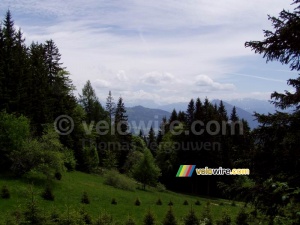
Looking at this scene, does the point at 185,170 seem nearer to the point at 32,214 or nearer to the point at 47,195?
the point at 47,195

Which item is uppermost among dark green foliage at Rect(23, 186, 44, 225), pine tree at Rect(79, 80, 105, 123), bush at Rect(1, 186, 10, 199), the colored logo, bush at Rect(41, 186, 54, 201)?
pine tree at Rect(79, 80, 105, 123)

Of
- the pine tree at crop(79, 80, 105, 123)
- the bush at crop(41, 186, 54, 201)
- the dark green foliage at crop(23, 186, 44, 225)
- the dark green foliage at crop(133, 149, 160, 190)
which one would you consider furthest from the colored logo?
the dark green foliage at crop(23, 186, 44, 225)

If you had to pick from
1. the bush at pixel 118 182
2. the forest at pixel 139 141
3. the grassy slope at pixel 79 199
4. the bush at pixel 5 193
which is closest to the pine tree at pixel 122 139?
the forest at pixel 139 141

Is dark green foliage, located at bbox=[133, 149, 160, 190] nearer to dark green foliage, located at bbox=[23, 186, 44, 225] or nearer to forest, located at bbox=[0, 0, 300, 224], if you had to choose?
forest, located at bbox=[0, 0, 300, 224]

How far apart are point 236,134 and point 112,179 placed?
3219 centimetres

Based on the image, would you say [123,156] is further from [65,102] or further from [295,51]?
[295,51]

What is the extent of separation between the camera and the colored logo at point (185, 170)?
5843cm

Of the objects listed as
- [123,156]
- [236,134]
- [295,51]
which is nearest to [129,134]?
[123,156]

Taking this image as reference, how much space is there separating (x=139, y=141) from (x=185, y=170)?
20.8 metres

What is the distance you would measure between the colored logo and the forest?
78cm

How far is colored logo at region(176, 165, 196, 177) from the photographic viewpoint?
58.4 metres

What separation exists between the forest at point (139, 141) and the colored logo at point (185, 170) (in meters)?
0.78

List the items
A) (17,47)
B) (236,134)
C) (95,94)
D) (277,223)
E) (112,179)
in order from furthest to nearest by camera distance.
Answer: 1. (95,94)
2. (236,134)
3. (112,179)
4. (17,47)
5. (277,223)

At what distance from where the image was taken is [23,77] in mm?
40062
